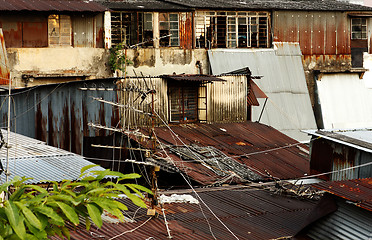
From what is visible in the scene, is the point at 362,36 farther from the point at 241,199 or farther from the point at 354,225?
the point at 354,225

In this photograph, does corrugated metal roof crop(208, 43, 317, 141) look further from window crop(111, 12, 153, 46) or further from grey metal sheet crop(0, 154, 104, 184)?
grey metal sheet crop(0, 154, 104, 184)

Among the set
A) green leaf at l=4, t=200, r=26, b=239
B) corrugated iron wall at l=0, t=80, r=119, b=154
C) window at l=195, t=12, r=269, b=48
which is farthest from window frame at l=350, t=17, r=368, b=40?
green leaf at l=4, t=200, r=26, b=239

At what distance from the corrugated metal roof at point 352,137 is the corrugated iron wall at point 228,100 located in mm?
7205

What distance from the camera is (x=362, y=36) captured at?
3341cm

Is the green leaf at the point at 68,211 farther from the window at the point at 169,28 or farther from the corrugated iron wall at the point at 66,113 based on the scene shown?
the window at the point at 169,28

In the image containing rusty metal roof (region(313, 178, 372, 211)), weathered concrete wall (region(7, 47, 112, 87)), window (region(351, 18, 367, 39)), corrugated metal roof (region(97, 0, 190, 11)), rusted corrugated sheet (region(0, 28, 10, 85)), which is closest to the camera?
rusty metal roof (region(313, 178, 372, 211))

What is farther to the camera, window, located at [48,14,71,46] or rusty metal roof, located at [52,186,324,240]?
window, located at [48,14,71,46]

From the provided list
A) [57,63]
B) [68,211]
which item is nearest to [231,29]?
[57,63]

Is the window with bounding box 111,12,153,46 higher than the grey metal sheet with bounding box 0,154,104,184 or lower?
higher

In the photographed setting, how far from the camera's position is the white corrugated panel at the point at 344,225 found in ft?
39.1

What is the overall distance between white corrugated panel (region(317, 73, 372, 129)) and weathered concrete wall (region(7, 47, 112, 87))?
12.0 metres

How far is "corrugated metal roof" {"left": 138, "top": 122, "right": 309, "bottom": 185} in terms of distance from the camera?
743 inches

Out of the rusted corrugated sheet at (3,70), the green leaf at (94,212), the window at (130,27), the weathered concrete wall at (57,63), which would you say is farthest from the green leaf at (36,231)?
the window at (130,27)

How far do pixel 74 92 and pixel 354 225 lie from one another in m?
12.9
